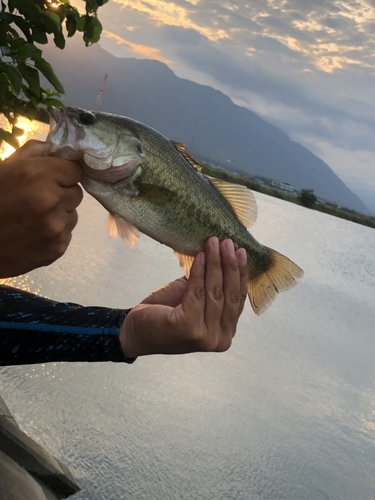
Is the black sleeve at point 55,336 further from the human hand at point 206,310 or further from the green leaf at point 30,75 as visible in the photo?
the green leaf at point 30,75

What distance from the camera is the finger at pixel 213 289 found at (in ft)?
5.99

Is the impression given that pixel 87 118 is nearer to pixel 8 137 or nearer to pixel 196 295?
pixel 8 137

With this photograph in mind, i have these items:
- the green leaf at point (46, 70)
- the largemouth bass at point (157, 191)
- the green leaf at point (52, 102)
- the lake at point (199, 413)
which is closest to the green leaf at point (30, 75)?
the green leaf at point (46, 70)

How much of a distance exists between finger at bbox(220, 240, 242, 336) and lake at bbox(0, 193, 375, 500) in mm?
2001

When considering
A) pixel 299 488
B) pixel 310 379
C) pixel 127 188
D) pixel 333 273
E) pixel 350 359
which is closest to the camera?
pixel 127 188

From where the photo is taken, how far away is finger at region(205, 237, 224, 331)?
183cm

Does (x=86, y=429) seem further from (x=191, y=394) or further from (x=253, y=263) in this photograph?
(x=253, y=263)

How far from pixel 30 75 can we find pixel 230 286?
1141mm

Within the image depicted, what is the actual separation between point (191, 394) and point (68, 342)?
112 inches

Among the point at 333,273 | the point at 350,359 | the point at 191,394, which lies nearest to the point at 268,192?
the point at 333,273

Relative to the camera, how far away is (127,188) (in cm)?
178

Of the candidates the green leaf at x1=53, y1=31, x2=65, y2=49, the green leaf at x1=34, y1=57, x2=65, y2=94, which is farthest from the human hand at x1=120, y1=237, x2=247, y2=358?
the green leaf at x1=53, y1=31, x2=65, y2=49

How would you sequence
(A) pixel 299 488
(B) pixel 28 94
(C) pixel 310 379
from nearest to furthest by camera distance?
(B) pixel 28 94
(A) pixel 299 488
(C) pixel 310 379

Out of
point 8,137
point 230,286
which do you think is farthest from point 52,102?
point 230,286
